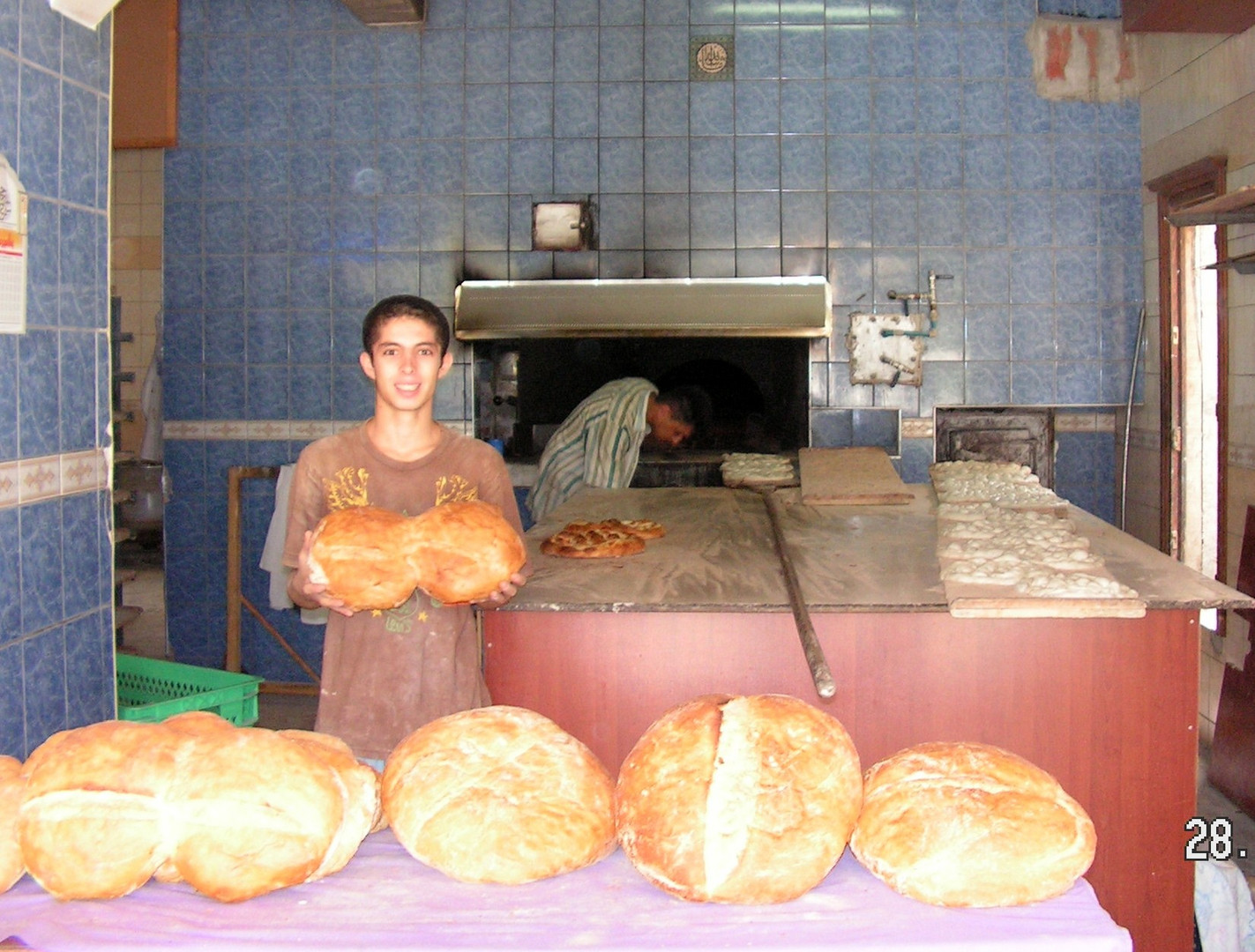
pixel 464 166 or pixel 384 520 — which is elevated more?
pixel 464 166

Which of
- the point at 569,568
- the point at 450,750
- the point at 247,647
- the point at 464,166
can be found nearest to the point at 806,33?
the point at 464,166

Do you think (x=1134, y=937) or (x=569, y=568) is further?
(x=569, y=568)

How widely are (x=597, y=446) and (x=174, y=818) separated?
3715 mm

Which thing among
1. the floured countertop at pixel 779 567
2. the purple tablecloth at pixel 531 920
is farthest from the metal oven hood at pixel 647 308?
the purple tablecloth at pixel 531 920

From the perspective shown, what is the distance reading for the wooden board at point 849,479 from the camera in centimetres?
406

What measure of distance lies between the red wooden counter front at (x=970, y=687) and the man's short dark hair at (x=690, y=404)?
2.92 metres

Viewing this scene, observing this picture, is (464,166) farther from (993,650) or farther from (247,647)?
(993,650)

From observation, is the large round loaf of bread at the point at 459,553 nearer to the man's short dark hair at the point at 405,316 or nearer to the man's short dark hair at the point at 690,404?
the man's short dark hair at the point at 405,316

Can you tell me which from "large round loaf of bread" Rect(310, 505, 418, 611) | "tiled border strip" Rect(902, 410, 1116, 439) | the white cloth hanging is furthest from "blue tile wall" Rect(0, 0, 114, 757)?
"tiled border strip" Rect(902, 410, 1116, 439)

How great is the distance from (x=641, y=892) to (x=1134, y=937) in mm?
1779

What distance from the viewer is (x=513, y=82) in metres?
5.50

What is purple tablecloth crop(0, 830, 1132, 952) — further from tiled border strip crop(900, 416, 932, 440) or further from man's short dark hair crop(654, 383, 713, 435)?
tiled border strip crop(900, 416, 932, 440)

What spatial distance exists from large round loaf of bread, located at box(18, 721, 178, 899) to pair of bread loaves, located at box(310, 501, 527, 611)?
647 mm

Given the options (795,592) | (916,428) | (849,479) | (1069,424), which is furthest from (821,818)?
(1069,424)
